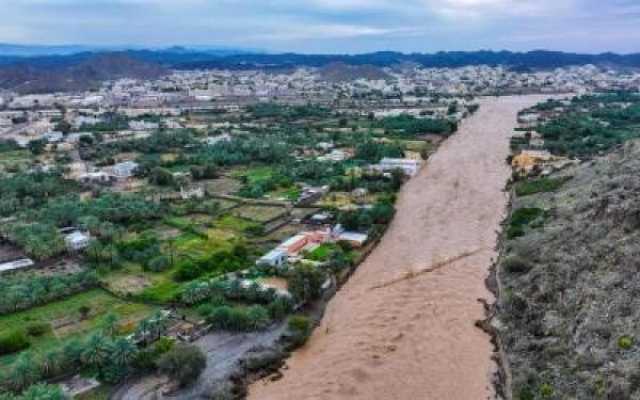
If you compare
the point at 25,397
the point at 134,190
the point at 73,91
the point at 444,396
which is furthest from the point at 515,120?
the point at 73,91

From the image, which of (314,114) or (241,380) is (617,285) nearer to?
(241,380)

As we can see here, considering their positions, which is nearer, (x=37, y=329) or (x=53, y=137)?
(x=37, y=329)

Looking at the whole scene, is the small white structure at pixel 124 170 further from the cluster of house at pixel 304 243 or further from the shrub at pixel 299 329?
the shrub at pixel 299 329

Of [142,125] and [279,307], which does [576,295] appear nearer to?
[279,307]

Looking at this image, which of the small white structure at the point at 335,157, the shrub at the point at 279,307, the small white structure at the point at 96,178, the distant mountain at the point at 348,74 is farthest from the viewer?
the distant mountain at the point at 348,74

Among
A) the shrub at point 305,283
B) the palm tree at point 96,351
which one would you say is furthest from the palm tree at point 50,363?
the shrub at point 305,283

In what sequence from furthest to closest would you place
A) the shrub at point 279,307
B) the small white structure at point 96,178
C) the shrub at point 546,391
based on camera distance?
the small white structure at point 96,178, the shrub at point 279,307, the shrub at point 546,391

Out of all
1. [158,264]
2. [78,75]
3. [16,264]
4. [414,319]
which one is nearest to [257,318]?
[414,319]
